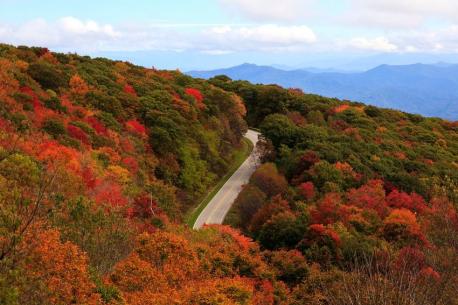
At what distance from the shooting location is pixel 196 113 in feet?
184

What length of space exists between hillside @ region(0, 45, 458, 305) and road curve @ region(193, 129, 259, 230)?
179cm

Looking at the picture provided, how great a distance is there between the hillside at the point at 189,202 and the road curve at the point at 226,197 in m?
1.79

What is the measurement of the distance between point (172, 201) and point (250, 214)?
30.0 ft

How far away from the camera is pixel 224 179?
5500 cm

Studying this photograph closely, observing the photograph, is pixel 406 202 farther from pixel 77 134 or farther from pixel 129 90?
pixel 129 90

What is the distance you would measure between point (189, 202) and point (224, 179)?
9838 millimetres

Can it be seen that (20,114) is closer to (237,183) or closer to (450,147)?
(237,183)

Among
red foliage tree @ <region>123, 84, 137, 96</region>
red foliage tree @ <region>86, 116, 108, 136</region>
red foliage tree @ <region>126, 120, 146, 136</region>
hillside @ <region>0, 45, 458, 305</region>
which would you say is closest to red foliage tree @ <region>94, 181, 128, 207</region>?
hillside @ <region>0, 45, 458, 305</region>

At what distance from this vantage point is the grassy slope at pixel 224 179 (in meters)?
43.5

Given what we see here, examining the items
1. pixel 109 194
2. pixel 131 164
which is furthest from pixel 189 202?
pixel 109 194

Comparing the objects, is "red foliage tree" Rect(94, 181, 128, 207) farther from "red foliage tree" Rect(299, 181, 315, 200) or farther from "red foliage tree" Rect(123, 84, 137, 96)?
"red foliage tree" Rect(123, 84, 137, 96)

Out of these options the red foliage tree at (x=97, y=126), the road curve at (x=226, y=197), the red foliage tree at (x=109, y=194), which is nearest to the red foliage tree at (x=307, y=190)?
the road curve at (x=226, y=197)

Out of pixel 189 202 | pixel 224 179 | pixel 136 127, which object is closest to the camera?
pixel 189 202

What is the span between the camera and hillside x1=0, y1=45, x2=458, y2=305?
1507 centimetres
